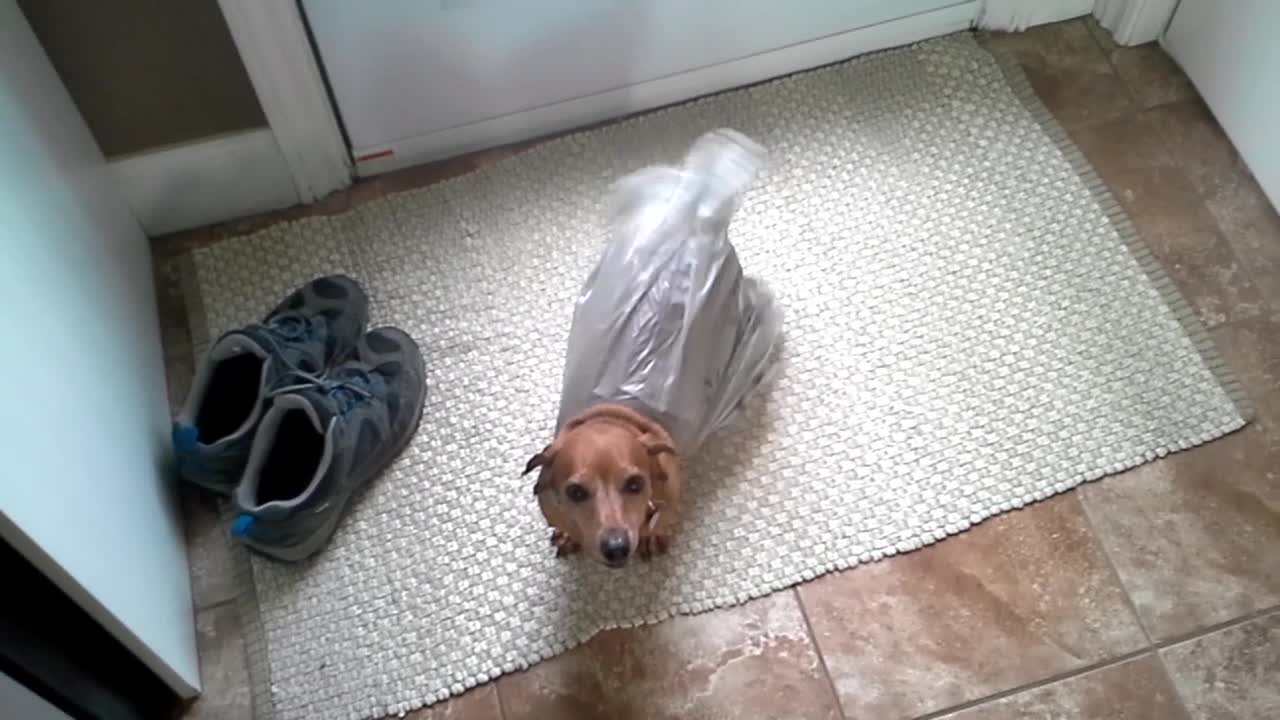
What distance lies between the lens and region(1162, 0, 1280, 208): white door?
1533 mm

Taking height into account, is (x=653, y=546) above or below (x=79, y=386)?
below

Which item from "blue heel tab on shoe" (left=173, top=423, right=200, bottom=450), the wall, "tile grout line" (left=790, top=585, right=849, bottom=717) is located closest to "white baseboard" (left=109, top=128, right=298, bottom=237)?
the wall

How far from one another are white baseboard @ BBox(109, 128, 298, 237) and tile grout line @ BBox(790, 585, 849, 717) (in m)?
0.90

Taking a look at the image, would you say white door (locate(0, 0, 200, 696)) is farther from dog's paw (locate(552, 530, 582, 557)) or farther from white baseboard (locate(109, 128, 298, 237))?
dog's paw (locate(552, 530, 582, 557))

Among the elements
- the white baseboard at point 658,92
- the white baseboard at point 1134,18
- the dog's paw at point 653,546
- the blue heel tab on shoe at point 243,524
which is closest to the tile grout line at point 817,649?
the dog's paw at point 653,546

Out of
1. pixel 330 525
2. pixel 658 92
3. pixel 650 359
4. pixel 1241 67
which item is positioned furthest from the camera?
pixel 658 92

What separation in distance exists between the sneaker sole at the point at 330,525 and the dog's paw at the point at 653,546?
1.09 ft

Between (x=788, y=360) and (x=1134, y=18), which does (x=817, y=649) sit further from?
(x=1134, y=18)

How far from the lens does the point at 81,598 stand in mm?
1044

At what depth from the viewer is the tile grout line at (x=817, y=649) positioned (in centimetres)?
127

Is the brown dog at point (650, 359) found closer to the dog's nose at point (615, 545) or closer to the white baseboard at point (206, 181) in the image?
the dog's nose at point (615, 545)

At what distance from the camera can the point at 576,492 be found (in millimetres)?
1156

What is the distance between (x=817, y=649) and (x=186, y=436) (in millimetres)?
766

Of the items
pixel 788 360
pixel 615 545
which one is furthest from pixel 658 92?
pixel 615 545
